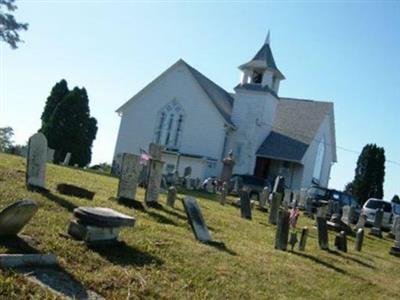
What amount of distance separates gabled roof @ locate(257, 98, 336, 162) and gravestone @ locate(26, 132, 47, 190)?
1231 inches

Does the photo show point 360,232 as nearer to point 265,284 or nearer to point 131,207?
point 131,207

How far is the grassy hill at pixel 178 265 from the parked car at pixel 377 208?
55.4ft

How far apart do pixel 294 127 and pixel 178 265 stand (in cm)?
3896

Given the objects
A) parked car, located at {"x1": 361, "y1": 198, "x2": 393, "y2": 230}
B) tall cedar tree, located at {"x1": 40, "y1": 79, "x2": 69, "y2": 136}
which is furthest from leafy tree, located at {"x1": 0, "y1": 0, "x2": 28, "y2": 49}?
parked car, located at {"x1": 361, "y1": 198, "x2": 393, "y2": 230}

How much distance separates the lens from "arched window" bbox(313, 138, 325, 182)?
155ft

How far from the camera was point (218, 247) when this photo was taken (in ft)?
33.2

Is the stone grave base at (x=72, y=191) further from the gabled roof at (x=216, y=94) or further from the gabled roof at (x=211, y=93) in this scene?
the gabled roof at (x=216, y=94)

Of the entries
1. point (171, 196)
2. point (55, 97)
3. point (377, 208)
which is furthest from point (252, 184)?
point (55, 97)

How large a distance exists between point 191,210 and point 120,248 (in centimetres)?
340

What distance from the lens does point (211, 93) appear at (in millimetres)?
43625

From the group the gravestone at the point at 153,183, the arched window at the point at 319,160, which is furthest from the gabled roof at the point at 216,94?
the gravestone at the point at 153,183

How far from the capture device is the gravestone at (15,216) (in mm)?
6543

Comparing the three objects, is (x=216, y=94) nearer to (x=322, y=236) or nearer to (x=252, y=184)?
(x=252, y=184)

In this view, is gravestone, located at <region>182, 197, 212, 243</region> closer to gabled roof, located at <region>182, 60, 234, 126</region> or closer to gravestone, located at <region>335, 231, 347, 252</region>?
gravestone, located at <region>335, 231, 347, 252</region>
